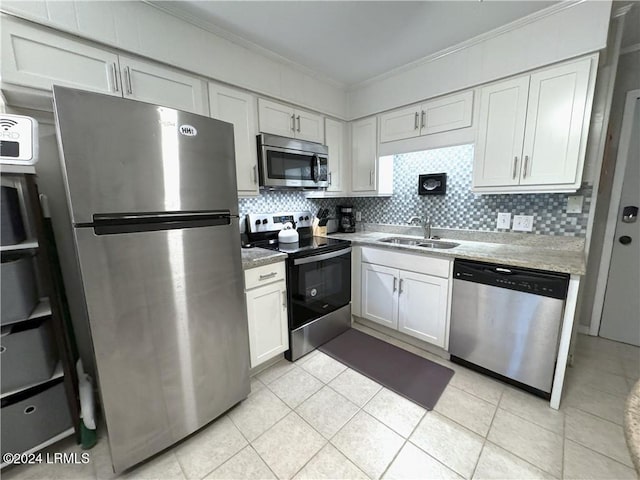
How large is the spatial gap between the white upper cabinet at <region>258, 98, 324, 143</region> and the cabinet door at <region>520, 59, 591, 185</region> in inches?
64.5

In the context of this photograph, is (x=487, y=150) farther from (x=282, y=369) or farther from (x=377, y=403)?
(x=282, y=369)

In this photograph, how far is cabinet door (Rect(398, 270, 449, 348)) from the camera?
2.05 metres

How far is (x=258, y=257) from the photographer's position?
1842mm

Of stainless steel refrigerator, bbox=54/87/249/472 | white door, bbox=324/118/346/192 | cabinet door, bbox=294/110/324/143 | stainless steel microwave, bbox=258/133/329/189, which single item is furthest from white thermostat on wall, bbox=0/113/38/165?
white door, bbox=324/118/346/192

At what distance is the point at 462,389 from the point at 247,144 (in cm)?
235

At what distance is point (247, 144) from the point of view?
201 centimetres

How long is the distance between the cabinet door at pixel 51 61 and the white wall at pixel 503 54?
209 cm

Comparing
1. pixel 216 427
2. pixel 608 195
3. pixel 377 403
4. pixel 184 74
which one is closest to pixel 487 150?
pixel 608 195

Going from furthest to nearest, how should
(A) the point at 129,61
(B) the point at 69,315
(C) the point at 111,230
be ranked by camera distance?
(B) the point at 69,315 → (A) the point at 129,61 → (C) the point at 111,230

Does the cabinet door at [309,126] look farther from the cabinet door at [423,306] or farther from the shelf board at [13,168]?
the shelf board at [13,168]

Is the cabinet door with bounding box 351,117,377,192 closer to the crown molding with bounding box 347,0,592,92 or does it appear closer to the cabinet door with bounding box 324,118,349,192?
the cabinet door with bounding box 324,118,349,192

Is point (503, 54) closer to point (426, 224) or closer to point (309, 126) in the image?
point (426, 224)

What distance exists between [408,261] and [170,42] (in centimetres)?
223

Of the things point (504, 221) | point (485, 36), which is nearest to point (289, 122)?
point (485, 36)
